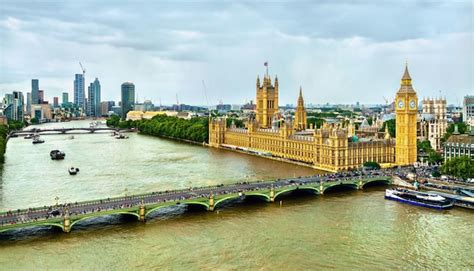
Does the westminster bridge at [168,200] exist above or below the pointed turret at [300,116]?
below

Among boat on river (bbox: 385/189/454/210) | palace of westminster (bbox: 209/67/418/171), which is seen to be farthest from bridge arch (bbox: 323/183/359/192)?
palace of westminster (bbox: 209/67/418/171)

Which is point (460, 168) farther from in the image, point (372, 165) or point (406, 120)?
point (406, 120)

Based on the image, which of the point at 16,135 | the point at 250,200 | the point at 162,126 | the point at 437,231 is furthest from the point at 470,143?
the point at 16,135

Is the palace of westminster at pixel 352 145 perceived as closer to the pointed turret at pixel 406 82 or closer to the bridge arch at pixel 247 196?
the pointed turret at pixel 406 82

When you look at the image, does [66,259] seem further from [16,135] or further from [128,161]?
[16,135]

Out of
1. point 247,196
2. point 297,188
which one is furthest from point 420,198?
point 247,196

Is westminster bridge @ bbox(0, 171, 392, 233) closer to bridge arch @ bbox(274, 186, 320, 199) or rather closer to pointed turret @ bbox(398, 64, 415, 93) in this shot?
bridge arch @ bbox(274, 186, 320, 199)

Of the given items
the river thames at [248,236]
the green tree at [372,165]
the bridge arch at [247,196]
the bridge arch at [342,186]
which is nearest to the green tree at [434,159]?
the green tree at [372,165]
